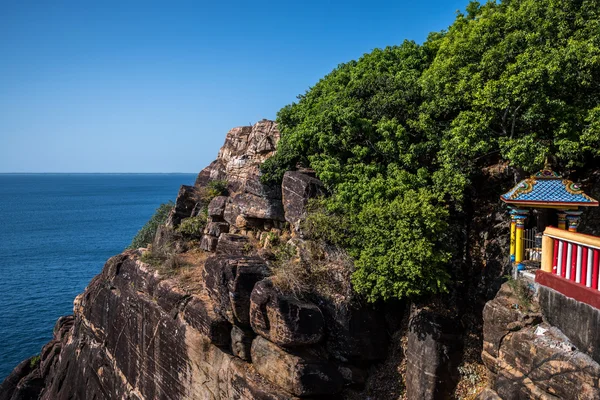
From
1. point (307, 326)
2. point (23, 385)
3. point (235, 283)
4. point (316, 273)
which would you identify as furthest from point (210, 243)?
point (23, 385)

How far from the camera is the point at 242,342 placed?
13758 millimetres

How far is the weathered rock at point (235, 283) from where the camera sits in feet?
44.8

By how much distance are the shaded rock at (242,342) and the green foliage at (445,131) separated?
4034 mm

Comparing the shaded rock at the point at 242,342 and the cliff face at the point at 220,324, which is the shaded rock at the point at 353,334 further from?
the shaded rock at the point at 242,342

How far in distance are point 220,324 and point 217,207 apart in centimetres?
712

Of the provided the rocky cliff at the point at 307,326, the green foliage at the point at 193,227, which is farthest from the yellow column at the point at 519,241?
the green foliage at the point at 193,227

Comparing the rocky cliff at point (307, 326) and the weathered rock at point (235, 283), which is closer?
the rocky cliff at point (307, 326)

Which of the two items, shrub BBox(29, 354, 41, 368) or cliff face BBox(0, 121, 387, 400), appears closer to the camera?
cliff face BBox(0, 121, 387, 400)

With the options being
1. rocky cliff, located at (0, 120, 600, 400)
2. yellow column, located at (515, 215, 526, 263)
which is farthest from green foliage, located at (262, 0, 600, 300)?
yellow column, located at (515, 215, 526, 263)

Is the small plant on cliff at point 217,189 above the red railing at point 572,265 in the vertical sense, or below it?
above

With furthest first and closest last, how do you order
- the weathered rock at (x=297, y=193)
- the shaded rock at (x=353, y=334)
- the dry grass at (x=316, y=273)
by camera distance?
the weathered rock at (x=297, y=193)
the dry grass at (x=316, y=273)
the shaded rock at (x=353, y=334)

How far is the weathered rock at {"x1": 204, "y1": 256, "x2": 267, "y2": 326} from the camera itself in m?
13.7

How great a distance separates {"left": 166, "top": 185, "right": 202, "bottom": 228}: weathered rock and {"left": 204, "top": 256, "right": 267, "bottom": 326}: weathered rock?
8181 mm

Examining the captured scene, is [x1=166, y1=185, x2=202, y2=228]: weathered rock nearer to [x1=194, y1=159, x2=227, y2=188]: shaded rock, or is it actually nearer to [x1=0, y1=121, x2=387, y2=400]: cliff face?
[x1=0, y1=121, x2=387, y2=400]: cliff face
